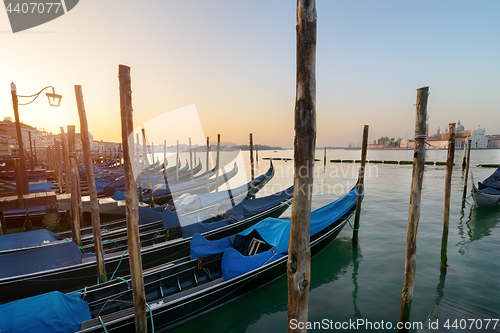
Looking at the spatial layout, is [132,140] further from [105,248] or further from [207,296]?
[105,248]

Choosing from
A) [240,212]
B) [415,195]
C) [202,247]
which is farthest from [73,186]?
[415,195]

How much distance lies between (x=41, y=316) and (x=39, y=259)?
2.49m

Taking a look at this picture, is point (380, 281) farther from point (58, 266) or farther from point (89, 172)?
point (58, 266)

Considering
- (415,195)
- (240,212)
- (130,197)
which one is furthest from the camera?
(240,212)

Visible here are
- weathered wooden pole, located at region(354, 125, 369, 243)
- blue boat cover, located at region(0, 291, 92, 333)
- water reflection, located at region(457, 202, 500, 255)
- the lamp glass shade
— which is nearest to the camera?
blue boat cover, located at region(0, 291, 92, 333)

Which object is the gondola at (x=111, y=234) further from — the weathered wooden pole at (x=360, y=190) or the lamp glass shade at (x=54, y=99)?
the weathered wooden pole at (x=360, y=190)

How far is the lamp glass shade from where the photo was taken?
5105mm

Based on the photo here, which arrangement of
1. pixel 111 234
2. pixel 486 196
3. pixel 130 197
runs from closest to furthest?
pixel 130 197, pixel 111 234, pixel 486 196

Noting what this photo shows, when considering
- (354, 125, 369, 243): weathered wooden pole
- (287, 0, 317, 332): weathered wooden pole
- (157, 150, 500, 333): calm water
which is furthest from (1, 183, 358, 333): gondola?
(287, 0, 317, 332): weathered wooden pole

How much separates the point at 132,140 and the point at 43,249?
12.0 feet

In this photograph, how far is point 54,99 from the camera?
17.0ft

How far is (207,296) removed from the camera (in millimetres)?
3955

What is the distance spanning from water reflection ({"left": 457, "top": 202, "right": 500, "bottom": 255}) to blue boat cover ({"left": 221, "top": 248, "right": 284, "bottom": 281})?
226 inches

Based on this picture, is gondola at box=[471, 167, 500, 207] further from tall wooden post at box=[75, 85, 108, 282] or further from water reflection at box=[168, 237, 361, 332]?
tall wooden post at box=[75, 85, 108, 282]
